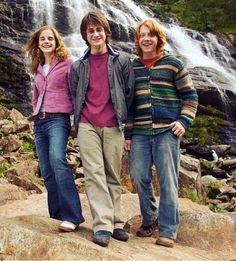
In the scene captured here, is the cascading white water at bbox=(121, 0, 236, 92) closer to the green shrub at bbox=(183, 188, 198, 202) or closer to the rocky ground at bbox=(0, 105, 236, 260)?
the green shrub at bbox=(183, 188, 198, 202)

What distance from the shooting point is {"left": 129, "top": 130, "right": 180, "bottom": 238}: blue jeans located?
4.98 m

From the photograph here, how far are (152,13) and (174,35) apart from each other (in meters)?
3.71

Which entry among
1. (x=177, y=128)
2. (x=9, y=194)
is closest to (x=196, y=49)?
(x=9, y=194)

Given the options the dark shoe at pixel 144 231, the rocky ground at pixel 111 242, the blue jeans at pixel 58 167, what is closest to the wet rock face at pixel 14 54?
the rocky ground at pixel 111 242

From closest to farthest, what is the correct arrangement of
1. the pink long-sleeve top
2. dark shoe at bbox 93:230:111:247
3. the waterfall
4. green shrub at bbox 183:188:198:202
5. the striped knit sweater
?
dark shoe at bbox 93:230:111:247 → the striped knit sweater → the pink long-sleeve top → green shrub at bbox 183:188:198:202 → the waterfall

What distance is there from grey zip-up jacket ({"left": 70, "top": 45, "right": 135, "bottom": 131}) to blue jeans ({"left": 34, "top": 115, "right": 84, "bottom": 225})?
21cm

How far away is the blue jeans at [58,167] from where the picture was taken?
4.89 metres

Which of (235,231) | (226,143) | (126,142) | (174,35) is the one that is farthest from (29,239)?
(174,35)

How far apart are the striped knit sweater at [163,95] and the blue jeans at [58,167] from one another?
2.70ft

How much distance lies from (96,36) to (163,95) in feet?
2.94

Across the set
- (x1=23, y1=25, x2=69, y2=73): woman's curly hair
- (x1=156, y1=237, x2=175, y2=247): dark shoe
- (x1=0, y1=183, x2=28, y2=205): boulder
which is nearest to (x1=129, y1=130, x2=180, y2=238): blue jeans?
(x1=156, y1=237, x2=175, y2=247): dark shoe

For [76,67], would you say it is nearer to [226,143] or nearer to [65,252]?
[65,252]

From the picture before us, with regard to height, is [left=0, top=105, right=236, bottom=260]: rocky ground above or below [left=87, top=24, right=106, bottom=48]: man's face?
below

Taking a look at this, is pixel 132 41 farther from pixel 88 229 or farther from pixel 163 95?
pixel 88 229
